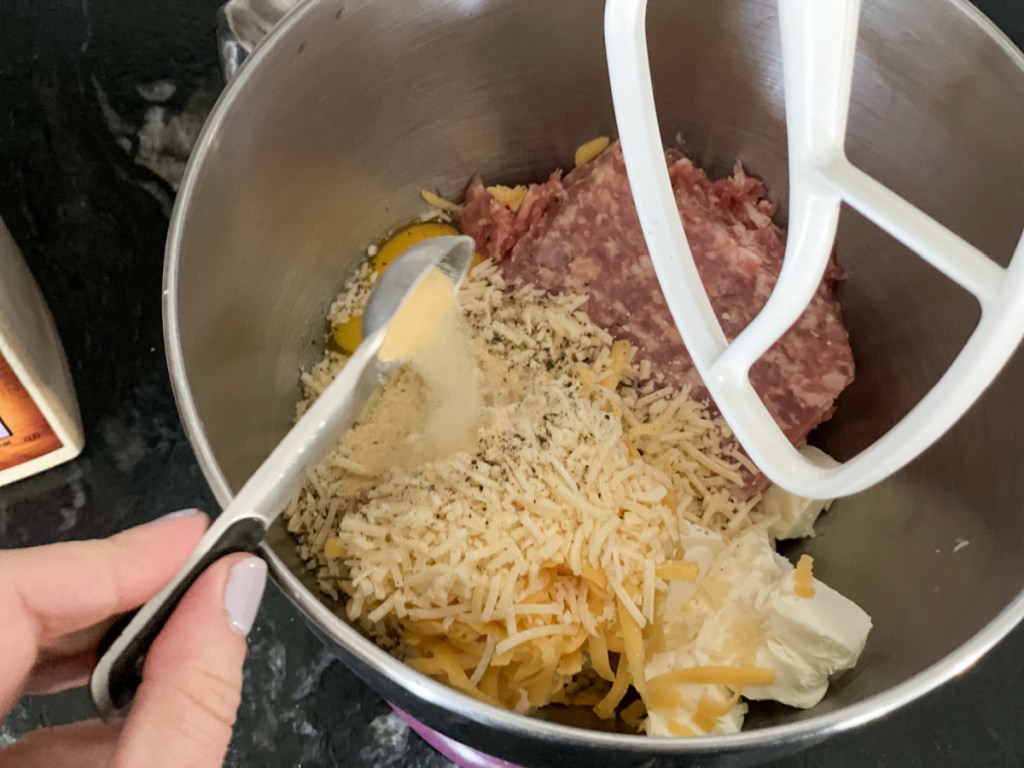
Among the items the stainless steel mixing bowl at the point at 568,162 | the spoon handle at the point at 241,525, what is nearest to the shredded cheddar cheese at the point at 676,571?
the stainless steel mixing bowl at the point at 568,162

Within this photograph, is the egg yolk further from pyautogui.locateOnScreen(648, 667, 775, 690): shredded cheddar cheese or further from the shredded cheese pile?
pyautogui.locateOnScreen(648, 667, 775, 690): shredded cheddar cheese

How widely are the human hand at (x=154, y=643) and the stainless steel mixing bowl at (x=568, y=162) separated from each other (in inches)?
2.0

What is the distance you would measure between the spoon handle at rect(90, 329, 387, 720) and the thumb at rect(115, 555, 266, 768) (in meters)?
0.01

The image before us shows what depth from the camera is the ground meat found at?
835 millimetres

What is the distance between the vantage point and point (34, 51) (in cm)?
98

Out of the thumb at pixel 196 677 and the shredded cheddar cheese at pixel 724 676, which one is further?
the shredded cheddar cheese at pixel 724 676

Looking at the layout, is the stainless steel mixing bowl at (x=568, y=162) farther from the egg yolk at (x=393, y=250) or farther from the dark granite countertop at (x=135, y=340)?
the dark granite countertop at (x=135, y=340)

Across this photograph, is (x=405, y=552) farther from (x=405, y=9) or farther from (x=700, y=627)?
(x=405, y=9)

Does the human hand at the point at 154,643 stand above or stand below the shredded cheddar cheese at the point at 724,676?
above

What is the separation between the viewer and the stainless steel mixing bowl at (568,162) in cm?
60

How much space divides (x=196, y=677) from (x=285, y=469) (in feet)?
0.48

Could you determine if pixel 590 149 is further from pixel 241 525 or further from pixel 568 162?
pixel 241 525

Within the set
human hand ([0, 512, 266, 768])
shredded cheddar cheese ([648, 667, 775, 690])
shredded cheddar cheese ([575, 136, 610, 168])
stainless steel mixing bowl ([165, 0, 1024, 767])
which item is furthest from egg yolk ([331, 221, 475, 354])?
shredded cheddar cheese ([648, 667, 775, 690])

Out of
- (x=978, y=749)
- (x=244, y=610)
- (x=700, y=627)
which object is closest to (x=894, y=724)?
Result: (x=978, y=749)
